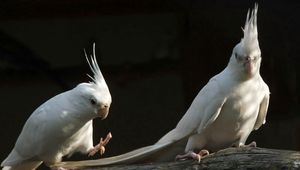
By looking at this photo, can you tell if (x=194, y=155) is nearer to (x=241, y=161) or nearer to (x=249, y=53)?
(x=241, y=161)

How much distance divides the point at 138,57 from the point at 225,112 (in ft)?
6.33

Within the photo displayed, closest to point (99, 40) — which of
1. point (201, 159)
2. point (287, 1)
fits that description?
point (287, 1)

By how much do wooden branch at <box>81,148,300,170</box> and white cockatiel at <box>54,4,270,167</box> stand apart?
0.05 meters

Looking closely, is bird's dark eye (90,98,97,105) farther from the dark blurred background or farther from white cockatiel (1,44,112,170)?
the dark blurred background

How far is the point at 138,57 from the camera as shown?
16.7ft

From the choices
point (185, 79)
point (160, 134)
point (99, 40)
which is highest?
point (99, 40)

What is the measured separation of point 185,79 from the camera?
5125mm

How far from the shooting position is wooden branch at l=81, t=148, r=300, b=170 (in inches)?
122

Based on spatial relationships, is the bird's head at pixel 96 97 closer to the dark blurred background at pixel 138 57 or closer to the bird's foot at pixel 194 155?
the bird's foot at pixel 194 155

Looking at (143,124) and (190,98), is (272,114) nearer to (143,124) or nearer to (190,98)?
(190,98)

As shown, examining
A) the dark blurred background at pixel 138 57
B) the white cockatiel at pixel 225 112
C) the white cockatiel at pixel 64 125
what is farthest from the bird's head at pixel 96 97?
the dark blurred background at pixel 138 57

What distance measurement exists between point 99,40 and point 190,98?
0.75 m

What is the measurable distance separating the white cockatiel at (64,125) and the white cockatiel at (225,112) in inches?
4.8

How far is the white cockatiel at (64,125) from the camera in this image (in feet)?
10.7
